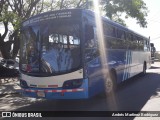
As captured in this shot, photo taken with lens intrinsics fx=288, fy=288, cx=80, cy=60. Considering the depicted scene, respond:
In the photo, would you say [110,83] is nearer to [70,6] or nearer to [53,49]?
[53,49]

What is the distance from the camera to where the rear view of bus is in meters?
8.70

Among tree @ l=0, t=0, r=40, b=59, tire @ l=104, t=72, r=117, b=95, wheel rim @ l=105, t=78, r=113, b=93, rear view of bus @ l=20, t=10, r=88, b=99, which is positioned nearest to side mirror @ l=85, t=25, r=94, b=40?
rear view of bus @ l=20, t=10, r=88, b=99

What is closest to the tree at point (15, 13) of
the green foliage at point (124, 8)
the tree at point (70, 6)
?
the tree at point (70, 6)

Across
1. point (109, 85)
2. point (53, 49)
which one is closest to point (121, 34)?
point (109, 85)

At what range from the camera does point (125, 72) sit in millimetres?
13766

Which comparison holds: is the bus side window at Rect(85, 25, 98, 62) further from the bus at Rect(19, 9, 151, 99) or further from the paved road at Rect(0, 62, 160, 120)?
the paved road at Rect(0, 62, 160, 120)

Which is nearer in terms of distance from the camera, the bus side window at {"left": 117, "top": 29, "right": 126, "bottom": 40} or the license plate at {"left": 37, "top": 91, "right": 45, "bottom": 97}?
the license plate at {"left": 37, "top": 91, "right": 45, "bottom": 97}

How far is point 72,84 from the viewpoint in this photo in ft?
28.6

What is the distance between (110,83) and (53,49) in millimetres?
3271

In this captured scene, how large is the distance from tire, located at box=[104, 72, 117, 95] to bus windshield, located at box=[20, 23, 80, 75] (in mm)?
2421

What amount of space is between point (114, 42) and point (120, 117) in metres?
4.62

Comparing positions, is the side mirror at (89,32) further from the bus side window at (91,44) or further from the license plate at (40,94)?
the license plate at (40,94)

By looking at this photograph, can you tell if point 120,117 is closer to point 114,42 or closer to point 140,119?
point 140,119

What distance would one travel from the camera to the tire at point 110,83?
1083 centimetres
